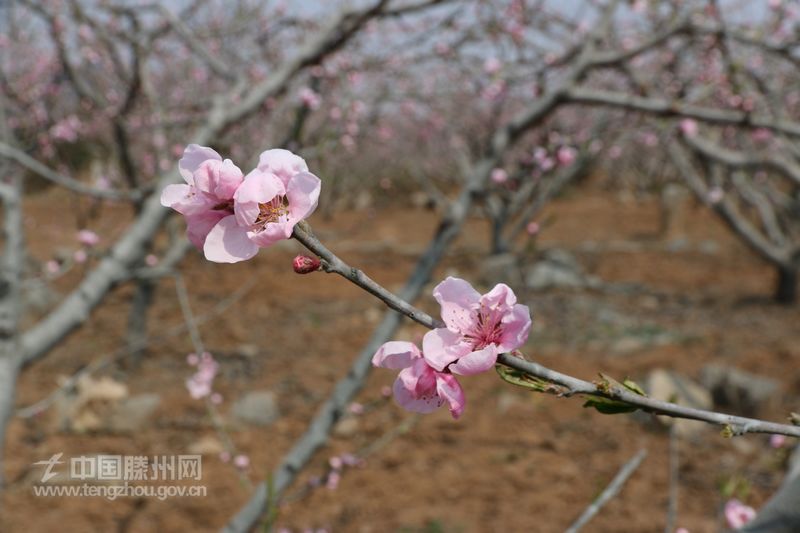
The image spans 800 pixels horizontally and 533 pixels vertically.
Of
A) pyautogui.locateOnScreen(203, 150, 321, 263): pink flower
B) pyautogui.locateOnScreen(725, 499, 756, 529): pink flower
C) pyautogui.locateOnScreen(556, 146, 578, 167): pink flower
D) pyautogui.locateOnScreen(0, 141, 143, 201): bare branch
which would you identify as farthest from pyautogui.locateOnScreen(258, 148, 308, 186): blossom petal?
pyautogui.locateOnScreen(556, 146, 578, 167): pink flower

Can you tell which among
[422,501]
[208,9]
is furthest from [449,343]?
[208,9]

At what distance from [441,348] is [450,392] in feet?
0.20

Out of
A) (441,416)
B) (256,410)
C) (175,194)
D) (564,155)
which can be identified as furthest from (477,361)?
(256,410)

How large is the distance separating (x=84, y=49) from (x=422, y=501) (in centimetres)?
487

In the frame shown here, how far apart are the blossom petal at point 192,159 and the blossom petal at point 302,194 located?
0.10 meters

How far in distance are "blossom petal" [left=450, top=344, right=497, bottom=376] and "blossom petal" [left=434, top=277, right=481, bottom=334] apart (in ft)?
0.21

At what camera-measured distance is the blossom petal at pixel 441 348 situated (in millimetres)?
736

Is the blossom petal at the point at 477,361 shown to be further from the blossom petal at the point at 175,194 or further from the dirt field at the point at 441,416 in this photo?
the dirt field at the point at 441,416

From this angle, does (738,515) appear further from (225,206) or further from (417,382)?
(225,206)

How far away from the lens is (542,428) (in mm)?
4402

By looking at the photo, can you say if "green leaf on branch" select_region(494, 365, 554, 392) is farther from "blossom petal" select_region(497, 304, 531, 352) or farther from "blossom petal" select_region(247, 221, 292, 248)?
"blossom petal" select_region(247, 221, 292, 248)

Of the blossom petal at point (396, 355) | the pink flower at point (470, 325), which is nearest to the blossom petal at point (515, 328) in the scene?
the pink flower at point (470, 325)

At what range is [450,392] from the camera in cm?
77

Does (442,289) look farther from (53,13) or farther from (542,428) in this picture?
(53,13)
